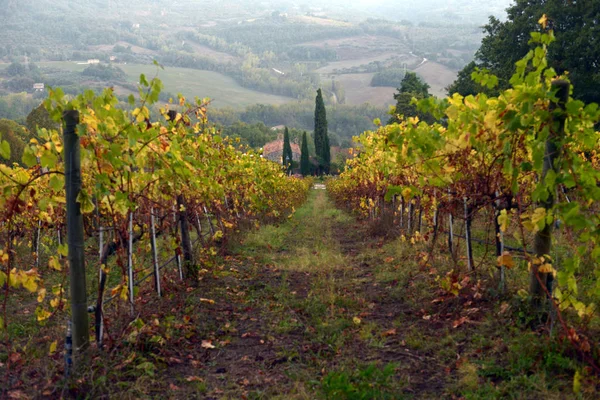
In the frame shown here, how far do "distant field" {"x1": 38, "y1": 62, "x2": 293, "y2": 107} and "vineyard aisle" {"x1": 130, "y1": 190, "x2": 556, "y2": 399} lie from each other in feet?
397

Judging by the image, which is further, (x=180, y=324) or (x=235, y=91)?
(x=235, y=91)

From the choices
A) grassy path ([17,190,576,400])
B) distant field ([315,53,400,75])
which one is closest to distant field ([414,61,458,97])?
distant field ([315,53,400,75])

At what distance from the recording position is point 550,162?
3.58 meters

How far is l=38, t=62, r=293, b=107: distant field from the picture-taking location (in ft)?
427

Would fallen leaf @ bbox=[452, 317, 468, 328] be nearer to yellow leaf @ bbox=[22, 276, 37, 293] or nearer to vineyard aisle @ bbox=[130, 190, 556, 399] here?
vineyard aisle @ bbox=[130, 190, 556, 399]

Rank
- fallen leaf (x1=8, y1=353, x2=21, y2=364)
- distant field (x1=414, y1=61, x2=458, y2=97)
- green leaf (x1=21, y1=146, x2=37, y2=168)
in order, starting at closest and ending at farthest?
green leaf (x1=21, y1=146, x2=37, y2=168) < fallen leaf (x1=8, y1=353, x2=21, y2=364) < distant field (x1=414, y1=61, x2=458, y2=97)

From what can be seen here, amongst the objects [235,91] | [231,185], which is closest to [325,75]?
[235,91]

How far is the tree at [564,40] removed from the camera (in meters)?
18.8

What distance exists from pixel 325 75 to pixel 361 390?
6838 inches


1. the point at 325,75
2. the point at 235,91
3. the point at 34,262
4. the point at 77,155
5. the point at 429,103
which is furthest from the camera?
the point at 325,75

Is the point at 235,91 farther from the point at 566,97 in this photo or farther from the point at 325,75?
the point at 566,97

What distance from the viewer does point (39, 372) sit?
3.79 m

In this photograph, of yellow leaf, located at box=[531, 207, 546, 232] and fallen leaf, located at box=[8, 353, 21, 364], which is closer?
yellow leaf, located at box=[531, 207, 546, 232]

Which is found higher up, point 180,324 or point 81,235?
point 81,235
